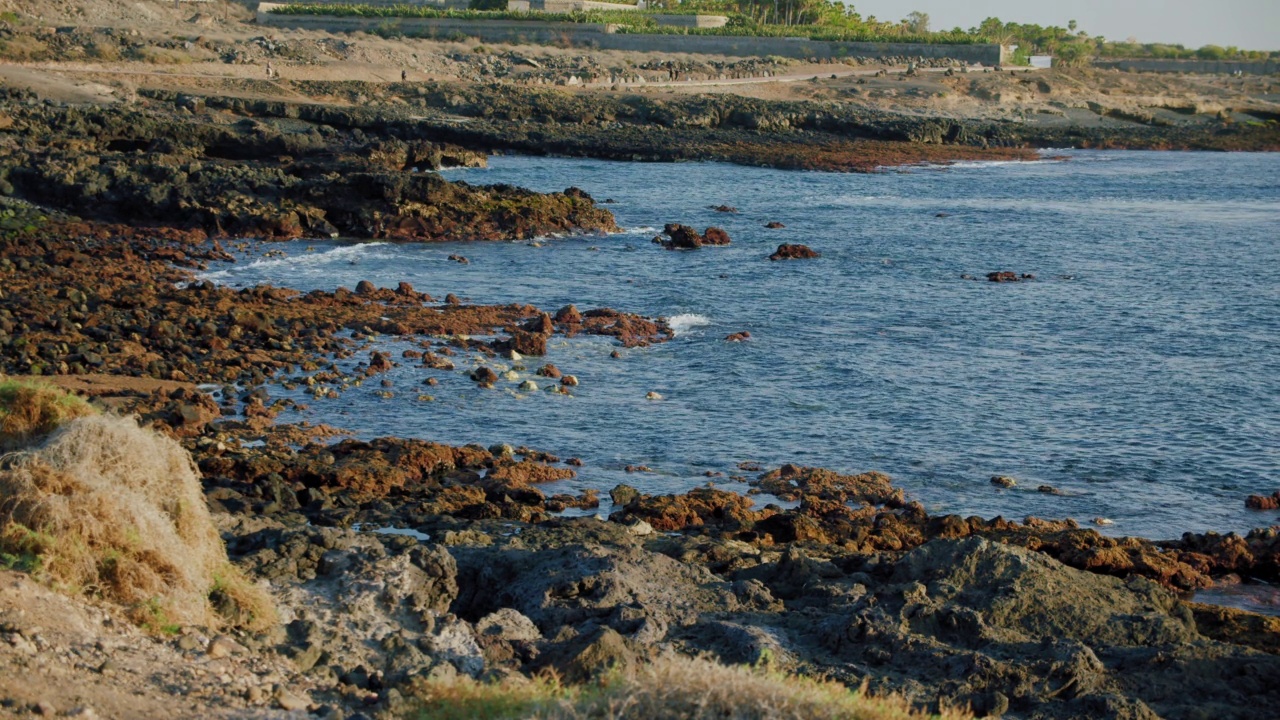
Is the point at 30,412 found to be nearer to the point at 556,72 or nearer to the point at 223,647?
the point at 223,647

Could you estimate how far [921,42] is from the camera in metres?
106

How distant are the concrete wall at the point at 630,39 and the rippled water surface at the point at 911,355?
54.2 metres

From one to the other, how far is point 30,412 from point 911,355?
1669 centimetres

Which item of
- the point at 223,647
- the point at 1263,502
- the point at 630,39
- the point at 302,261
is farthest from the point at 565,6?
the point at 223,647

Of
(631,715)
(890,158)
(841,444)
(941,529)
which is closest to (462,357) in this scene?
(841,444)

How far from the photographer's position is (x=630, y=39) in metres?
99.4

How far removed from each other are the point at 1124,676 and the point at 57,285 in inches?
866

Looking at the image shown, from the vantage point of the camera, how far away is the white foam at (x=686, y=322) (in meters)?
26.6

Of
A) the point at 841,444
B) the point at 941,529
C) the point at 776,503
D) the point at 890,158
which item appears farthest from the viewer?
Answer: the point at 890,158

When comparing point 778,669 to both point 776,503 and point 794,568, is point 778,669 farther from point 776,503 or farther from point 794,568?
point 776,503

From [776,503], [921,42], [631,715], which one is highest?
[921,42]

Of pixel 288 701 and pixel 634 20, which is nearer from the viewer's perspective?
pixel 288 701

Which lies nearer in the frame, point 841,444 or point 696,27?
point 841,444

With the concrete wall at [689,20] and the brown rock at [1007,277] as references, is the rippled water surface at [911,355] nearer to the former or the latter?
the brown rock at [1007,277]
